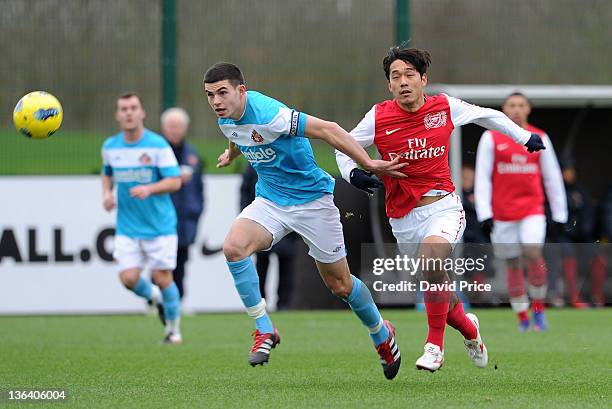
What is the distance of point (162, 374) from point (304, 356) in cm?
172

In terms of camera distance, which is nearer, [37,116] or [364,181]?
[364,181]

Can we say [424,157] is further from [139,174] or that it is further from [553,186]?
[553,186]

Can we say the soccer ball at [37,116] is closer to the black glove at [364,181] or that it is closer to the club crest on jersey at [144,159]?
the black glove at [364,181]

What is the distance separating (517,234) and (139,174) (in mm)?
3985

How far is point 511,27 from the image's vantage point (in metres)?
17.4

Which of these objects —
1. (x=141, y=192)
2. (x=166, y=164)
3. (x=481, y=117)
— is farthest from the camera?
(x=166, y=164)

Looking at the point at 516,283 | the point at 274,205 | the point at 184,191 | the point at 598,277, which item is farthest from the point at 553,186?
the point at 598,277

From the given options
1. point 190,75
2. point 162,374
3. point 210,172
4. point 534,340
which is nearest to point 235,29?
point 190,75

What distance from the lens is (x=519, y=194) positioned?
12.9 meters

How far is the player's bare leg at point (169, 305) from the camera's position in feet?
39.1

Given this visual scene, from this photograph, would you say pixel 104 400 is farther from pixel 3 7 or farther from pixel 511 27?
pixel 511 27

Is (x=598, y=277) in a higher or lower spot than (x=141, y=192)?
lower

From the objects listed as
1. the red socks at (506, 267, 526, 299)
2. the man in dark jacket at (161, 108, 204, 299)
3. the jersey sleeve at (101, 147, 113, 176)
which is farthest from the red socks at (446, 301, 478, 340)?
the man in dark jacket at (161, 108, 204, 299)

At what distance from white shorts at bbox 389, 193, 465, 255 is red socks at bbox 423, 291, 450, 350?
0.34 meters
